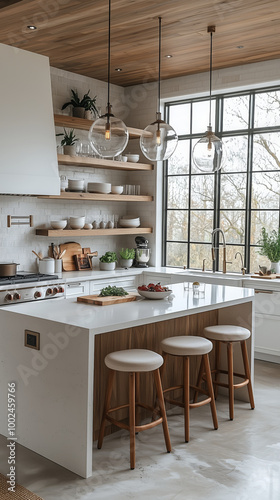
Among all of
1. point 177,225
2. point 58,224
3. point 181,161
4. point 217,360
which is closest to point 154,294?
point 217,360

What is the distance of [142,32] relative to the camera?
501cm

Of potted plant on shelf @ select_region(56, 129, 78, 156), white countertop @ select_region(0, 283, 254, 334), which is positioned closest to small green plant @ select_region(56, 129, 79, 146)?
potted plant on shelf @ select_region(56, 129, 78, 156)

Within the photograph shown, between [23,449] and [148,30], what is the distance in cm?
381

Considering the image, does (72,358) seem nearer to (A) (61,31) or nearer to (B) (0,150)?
(B) (0,150)

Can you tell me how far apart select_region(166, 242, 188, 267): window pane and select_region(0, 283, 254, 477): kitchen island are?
299 centimetres

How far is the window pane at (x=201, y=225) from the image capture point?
6.79 meters

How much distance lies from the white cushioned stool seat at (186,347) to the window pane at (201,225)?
10.4 ft

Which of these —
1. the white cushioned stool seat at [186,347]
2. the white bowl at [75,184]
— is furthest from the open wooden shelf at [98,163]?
the white cushioned stool seat at [186,347]

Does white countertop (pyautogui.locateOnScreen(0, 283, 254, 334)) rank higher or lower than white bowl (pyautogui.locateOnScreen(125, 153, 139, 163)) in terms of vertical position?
lower

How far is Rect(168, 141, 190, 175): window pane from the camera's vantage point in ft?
23.0

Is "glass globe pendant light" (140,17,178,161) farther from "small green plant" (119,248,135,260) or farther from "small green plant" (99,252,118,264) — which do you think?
"small green plant" (119,248,135,260)

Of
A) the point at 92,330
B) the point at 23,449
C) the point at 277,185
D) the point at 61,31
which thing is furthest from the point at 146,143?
the point at 277,185

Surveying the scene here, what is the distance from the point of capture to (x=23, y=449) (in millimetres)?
3445

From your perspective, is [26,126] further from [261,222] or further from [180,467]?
[180,467]
